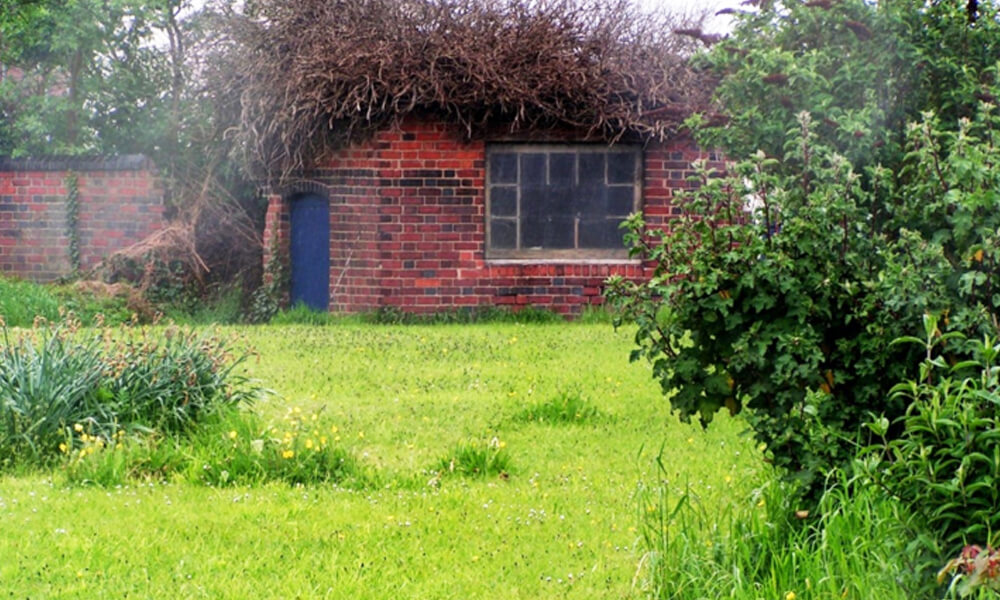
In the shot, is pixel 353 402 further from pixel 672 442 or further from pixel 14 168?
pixel 14 168

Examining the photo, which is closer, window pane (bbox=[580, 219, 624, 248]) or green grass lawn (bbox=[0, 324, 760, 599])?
green grass lawn (bbox=[0, 324, 760, 599])

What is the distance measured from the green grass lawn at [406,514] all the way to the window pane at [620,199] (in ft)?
25.4

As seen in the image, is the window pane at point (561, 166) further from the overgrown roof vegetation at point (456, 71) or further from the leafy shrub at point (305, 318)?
the leafy shrub at point (305, 318)

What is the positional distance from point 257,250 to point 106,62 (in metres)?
8.64

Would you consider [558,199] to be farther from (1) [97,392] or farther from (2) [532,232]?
(1) [97,392]

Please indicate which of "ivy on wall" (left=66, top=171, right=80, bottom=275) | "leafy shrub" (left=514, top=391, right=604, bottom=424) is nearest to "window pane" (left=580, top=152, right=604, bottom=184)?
"ivy on wall" (left=66, top=171, right=80, bottom=275)

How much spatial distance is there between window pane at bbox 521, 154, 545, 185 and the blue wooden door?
282 centimetres

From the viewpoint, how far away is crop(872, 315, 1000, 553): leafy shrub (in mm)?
3828

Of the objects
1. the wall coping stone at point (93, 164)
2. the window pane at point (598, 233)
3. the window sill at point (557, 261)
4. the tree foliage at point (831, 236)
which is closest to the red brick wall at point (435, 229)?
the window sill at point (557, 261)

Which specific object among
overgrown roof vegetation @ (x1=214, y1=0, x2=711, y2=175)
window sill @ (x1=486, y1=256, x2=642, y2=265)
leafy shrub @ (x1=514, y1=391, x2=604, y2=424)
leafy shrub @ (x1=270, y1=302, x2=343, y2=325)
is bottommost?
leafy shrub @ (x1=270, y1=302, x2=343, y2=325)

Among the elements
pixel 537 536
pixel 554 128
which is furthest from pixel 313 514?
pixel 554 128

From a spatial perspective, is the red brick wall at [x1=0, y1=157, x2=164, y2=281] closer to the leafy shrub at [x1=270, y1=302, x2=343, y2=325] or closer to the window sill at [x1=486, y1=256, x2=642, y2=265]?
the leafy shrub at [x1=270, y1=302, x2=343, y2=325]

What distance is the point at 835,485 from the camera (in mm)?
4941

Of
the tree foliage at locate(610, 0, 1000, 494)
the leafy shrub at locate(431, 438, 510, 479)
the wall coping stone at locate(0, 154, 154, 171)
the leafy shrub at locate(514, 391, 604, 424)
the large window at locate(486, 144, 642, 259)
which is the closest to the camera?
the tree foliage at locate(610, 0, 1000, 494)
